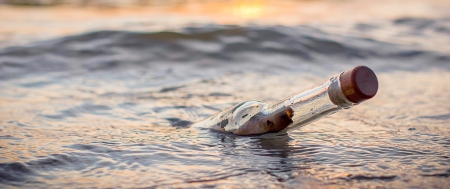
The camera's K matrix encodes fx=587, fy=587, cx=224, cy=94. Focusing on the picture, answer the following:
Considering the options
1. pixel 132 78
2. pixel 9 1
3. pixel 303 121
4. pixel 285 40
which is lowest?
pixel 303 121

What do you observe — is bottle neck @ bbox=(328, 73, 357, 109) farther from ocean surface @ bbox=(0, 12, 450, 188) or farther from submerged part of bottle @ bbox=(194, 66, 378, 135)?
ocean surface @ bbox=(0, 12, 450, 188)

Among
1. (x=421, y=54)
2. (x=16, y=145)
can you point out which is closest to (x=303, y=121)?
(x=16, y=145)

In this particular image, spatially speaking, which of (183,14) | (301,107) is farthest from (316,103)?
(183,14)

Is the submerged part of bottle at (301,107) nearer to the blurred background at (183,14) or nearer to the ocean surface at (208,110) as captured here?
the ocean surface at (208,110)

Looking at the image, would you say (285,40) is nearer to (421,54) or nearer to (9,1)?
(421,54)

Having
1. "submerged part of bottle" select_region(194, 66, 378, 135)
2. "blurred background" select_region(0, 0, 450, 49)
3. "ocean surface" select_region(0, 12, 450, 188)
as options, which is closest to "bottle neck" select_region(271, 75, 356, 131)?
"submerged part of bottle" select_region(194, 66, 378, 135)

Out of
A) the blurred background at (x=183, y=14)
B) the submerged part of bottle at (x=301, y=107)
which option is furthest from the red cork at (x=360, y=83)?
the blurred background at (x=183, y=14)

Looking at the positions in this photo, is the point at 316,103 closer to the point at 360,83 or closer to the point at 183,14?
the point at 360,83
